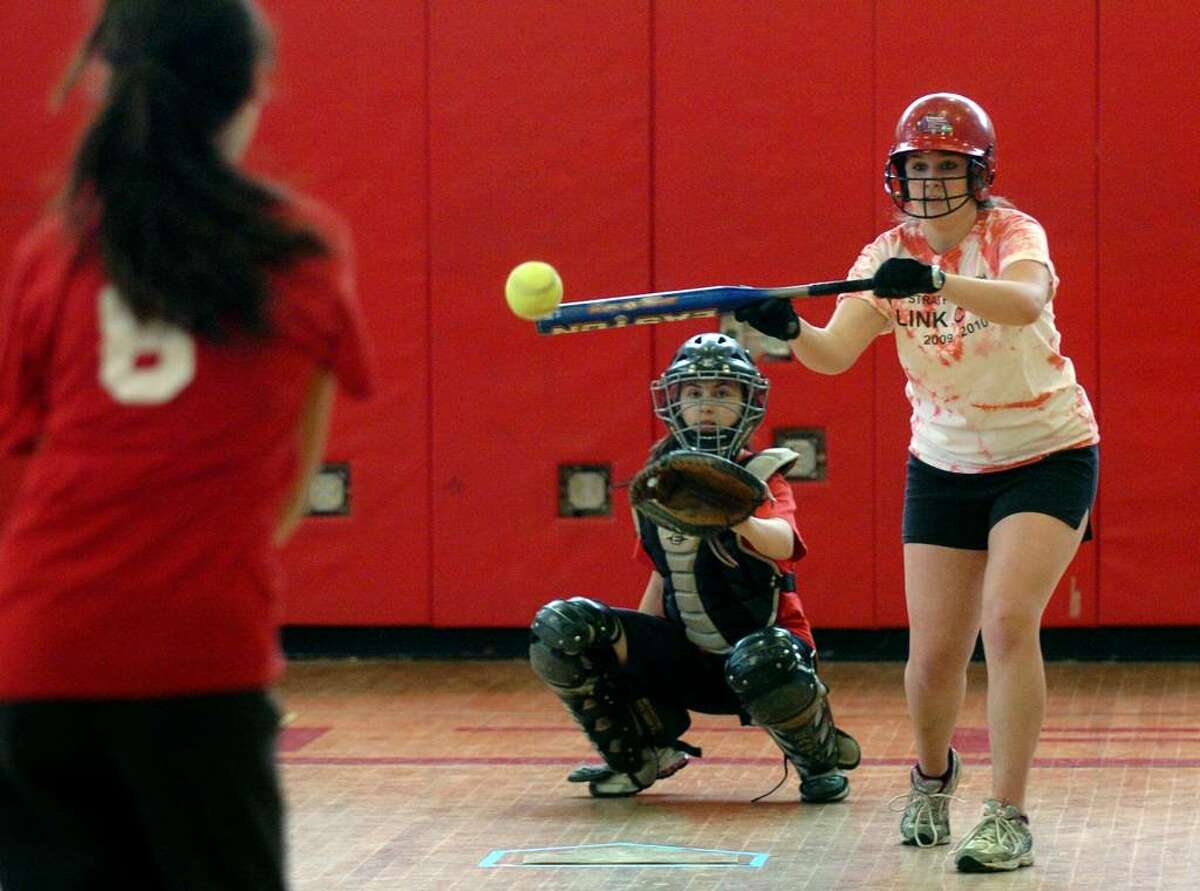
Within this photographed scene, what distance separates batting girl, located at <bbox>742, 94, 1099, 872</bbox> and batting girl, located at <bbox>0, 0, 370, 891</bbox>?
7.29 ft

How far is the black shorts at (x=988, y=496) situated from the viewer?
435 centimetres

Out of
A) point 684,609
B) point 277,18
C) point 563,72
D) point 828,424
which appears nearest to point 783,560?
point 684,609

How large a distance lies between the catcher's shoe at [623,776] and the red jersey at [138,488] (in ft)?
10.6

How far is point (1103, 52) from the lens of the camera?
7379mm

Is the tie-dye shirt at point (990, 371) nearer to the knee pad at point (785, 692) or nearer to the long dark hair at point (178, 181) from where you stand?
the knee pad at point (785, 692)

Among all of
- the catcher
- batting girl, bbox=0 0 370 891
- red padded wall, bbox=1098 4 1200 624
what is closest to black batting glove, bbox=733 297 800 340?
the catcher

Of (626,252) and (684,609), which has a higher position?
(626,252)

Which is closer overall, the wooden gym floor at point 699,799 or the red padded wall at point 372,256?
the wooden gym floor at point 699,799

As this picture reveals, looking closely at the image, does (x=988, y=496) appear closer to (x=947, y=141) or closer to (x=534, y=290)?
(x=947, y=141)

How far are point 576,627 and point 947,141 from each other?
161 centimetres

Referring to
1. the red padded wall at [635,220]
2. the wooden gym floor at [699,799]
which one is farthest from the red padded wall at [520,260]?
the wooden gym floor at [699,799]

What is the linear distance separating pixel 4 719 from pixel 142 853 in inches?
8.6

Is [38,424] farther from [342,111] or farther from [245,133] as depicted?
[342,111]

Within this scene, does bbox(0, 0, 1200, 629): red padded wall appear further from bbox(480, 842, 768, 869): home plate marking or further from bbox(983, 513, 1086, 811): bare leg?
bbox(983, 513, 1086, 811): bare leg
